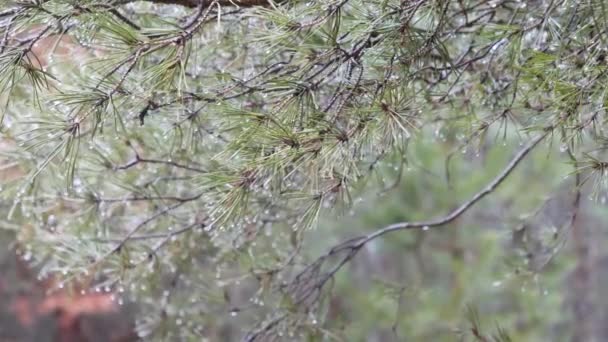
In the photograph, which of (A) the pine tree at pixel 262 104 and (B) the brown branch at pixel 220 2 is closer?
(A) the pine tree at pixel 262 104

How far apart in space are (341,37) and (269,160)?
410mm

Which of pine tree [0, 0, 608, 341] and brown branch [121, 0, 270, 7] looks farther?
brown branch [121, 0, 270, 7]

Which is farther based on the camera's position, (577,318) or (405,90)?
(577,318)

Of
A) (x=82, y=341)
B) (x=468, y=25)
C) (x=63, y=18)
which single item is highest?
(x=82, y=341)

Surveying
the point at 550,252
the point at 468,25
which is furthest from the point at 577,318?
the point at 468,25

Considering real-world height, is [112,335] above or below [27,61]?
above

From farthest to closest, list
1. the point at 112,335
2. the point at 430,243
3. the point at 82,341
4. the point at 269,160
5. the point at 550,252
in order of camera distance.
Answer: the point at 112,335 < the point at 82,341 < the point at 430,243 < the point at 550,252 < the point at 269,160

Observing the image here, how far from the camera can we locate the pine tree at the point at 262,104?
62.6 inches

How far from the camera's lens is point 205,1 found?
1.75 m

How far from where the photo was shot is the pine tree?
→ 159 centimetres

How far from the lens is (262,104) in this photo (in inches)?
73.8

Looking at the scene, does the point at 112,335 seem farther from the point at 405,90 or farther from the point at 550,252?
the point at 405,90

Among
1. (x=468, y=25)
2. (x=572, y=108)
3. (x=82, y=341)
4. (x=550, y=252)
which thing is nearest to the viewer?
(x=572, y=108)

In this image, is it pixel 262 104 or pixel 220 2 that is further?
pixel 262 104
